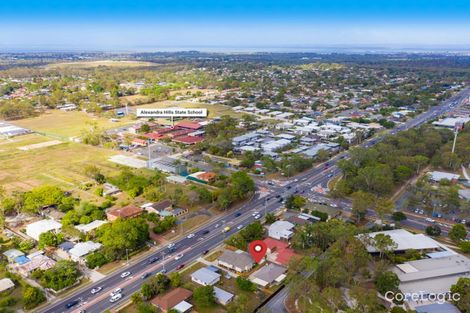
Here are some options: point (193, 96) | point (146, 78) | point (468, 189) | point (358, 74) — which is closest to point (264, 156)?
point (468, 189)

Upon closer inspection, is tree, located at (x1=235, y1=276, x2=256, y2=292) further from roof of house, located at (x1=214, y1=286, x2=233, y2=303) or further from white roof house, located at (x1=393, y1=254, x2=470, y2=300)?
white roof house, located at (x1=393, y1=254, x2=470, y2=300)

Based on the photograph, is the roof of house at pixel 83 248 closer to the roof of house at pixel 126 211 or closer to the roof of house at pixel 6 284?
the roof of house at pixel 126 211

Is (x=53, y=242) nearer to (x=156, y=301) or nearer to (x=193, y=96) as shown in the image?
(x=156, y=301)

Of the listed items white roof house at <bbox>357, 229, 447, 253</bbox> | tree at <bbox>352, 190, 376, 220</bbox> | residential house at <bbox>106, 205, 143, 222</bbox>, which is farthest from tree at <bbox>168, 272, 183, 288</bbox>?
tree at <bbox>352, 190, 376, 220</bbox>

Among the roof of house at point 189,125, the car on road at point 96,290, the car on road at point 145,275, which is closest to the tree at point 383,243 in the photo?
the car on road at point 145,275

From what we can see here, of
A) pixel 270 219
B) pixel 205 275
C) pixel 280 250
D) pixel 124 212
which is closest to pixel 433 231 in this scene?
pixel 280 250

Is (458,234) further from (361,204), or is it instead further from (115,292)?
(115,292)
